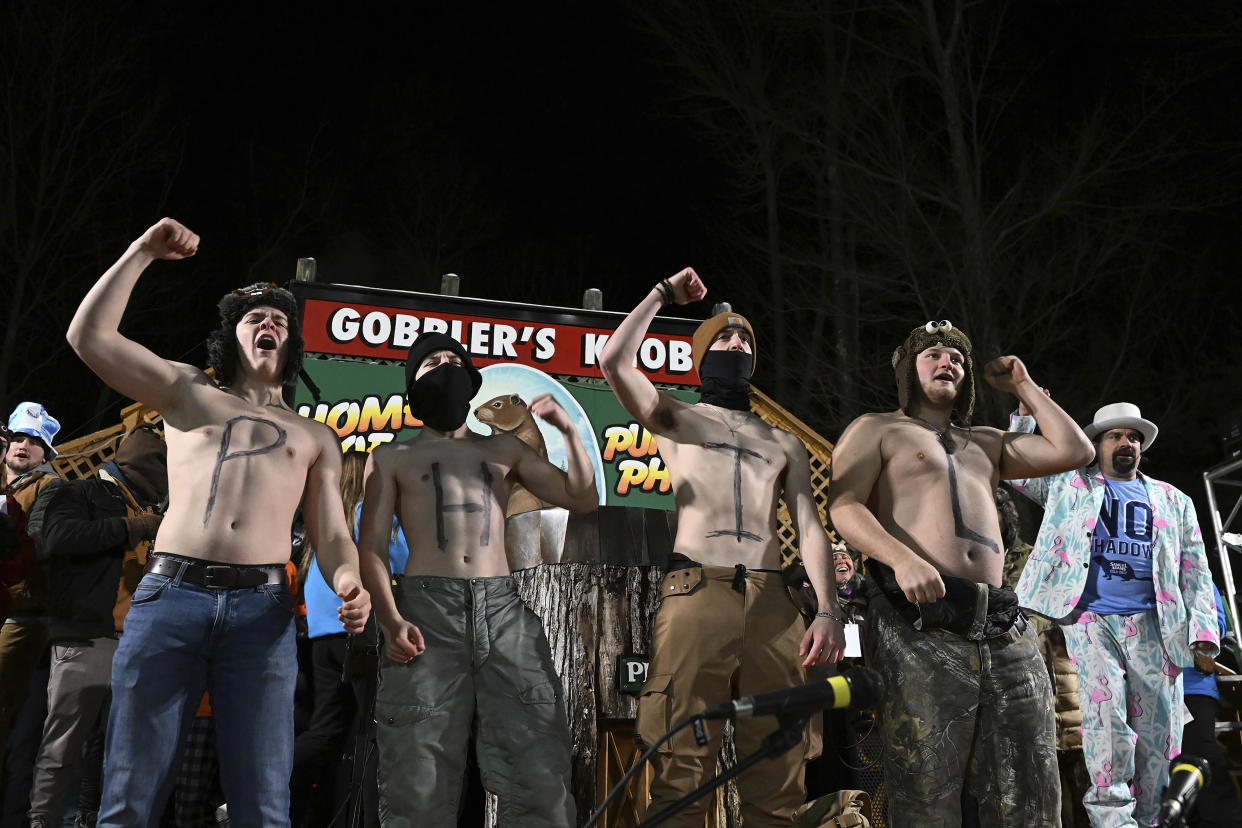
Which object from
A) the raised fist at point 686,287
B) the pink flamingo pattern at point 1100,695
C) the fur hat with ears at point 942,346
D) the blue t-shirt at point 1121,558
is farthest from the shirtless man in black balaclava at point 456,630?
the blue t-shirt at point 1121,558

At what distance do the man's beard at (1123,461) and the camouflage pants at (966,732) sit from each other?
2.51 metres

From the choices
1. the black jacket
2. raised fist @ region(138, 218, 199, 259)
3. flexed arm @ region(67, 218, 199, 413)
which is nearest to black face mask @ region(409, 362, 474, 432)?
flexed arm @ region(67, 218, 199, 413)

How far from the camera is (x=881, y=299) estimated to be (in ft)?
53.2

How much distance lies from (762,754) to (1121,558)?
13.1 feet

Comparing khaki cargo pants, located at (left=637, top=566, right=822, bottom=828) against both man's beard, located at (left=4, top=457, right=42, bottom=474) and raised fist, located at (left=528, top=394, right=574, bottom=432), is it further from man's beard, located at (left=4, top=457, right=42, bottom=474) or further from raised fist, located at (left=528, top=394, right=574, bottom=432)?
man's beard, located at (left=4, top=457, right=42, bottom=474)

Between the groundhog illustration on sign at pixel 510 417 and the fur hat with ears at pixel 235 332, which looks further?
the groundhog illustration on sign at pixel 510 417

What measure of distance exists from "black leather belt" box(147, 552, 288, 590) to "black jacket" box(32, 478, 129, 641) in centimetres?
192

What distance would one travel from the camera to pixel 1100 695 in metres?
5.33

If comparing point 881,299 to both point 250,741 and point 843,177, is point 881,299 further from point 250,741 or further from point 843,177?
point 250,741

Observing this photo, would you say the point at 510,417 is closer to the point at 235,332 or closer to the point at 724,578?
the point at 235,332

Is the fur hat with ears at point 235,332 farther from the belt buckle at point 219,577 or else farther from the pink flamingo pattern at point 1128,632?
the pink flamingo pattern at point 1128,632

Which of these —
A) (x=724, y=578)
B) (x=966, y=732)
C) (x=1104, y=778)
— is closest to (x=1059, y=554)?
(x=1104, y=778)

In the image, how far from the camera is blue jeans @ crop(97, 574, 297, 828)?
331 cm

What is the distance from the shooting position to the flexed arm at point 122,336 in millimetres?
3523
